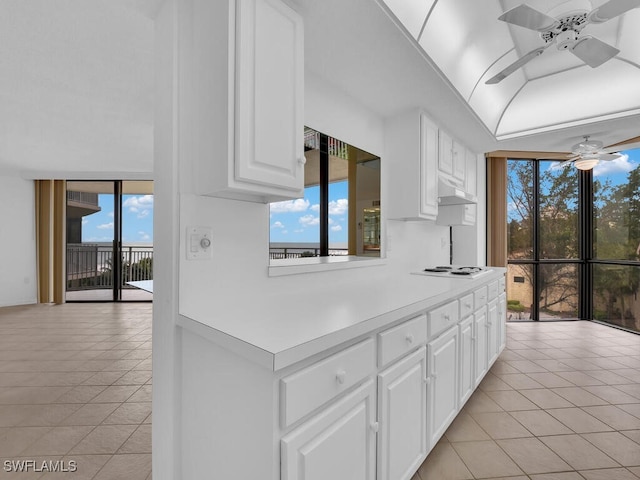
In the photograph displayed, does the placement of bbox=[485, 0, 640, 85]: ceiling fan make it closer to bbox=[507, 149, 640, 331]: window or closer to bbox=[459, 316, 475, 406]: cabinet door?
bbox=[459, 316, 475, 406]: cabinet door

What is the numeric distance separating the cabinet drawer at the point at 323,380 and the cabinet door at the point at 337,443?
0.05 meters

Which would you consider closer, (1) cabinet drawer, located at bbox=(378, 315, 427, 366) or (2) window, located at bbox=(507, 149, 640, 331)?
(1) cabinet drawer, located at bbox=(378, 315, 427, 366)

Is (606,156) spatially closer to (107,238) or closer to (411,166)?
(411,166)

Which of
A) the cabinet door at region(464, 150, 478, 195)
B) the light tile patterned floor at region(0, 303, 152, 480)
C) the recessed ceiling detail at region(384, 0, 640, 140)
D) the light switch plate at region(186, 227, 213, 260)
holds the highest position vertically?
the recessed ceiling detail at region(384, 0, 640, 140)

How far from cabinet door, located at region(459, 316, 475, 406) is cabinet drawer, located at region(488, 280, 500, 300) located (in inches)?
27.0

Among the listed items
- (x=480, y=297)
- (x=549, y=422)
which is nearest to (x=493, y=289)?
(x=480, y=297)

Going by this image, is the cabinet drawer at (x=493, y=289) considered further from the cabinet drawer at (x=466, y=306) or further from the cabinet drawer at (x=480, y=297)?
the cabinet drawer at (x=466, y=306)

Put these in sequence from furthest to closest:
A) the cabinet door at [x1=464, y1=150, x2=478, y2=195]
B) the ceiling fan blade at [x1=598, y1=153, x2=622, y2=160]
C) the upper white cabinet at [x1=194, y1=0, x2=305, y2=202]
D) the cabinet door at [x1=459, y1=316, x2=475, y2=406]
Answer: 1. the cabinet door at [x1=464, y1=150, x2=478, y2=195]
2. the ceiling fan blade at [x1=598, y1=153, x2=622, y2=160]
3. the cabinet door at [x1=459, y1=316, x2=475, y2=406]
4. the upper white cabinet at [x1=194, y1=0, x2=305, y2=202]

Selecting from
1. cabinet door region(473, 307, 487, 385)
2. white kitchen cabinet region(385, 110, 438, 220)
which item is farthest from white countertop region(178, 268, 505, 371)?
white kitchen cabinet region(385, 110, 438, 220)

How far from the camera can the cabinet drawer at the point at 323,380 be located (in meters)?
0.94

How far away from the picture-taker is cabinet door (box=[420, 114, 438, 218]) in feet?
8.91

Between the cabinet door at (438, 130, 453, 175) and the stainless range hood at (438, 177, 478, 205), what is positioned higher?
the cabinet door at (438, 130, 453, 175)

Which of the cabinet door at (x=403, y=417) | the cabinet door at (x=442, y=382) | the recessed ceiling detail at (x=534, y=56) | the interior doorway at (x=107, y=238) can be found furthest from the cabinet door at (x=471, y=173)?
the interior doorway at (x=107, y=238)

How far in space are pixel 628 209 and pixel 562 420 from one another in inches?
154
